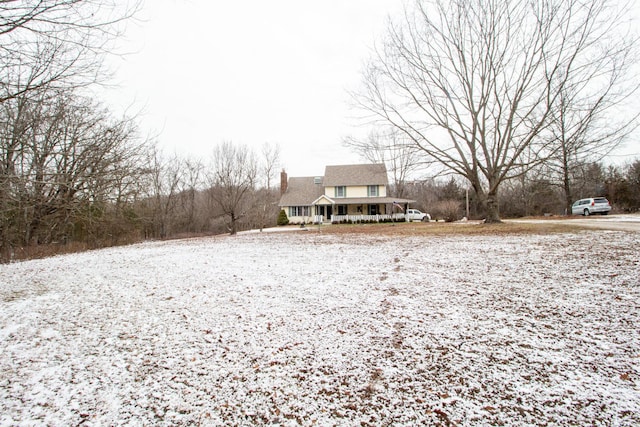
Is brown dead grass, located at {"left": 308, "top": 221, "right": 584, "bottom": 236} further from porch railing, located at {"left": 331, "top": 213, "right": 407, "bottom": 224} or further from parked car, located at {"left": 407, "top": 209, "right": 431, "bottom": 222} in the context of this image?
parked car, located at {"left": 407, "top": 209, "right": 431, "bottom": 222}

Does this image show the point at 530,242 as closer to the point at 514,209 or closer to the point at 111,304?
the point at 111,304

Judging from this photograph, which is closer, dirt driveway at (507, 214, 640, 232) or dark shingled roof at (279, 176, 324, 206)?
dirt driveway at (507, 214, 640, 232)

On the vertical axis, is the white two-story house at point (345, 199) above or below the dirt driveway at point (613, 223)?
above

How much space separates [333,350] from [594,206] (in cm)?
2760

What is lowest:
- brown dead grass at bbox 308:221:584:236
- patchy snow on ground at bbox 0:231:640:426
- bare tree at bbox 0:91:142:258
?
patchy snow on ground at bbox 0:231:640:426

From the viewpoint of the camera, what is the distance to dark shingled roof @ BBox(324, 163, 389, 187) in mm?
32344

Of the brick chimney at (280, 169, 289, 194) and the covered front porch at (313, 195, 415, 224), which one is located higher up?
the brick chimney at (280, 169, 289, 194)

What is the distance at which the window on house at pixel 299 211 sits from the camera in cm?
3422

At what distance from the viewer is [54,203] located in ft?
14.2

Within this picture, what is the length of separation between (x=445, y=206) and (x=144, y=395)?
Answer: 31.6 metres

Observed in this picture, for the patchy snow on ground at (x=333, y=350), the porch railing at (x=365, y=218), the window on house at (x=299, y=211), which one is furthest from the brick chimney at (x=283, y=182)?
the patchy snow on ground at (x=333, y=350)

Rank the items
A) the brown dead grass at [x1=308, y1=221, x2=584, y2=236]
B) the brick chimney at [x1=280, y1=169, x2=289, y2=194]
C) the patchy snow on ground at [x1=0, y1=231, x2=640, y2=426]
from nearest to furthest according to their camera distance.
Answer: the patchy snow on ground at [x1=0, y1=231, x2=640, y2=426] → the brown dead grass at [x1=308, y1=221, x2=584, y2=236] → the brick chimney at [x1=280, y1=169, x2=289, y2=194]

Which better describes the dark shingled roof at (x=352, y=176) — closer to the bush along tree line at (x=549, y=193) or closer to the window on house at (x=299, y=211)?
the window on house at (x=299, y=211)

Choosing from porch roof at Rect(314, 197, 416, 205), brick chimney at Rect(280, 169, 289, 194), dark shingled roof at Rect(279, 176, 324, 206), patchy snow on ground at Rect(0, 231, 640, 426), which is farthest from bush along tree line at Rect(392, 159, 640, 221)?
patchy snow on ground at Rect(0, 231, 640, 426)
